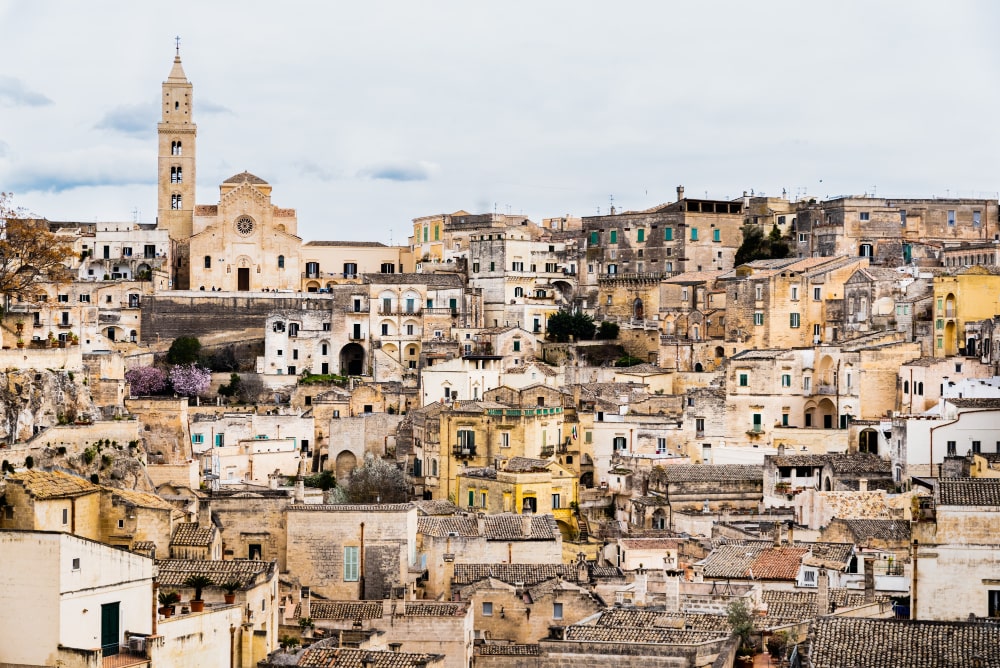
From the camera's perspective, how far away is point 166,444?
50.7 m

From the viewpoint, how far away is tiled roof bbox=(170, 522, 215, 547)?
3619 cm

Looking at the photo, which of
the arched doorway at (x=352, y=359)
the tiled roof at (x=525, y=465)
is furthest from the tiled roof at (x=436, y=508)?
the arched doorway at (x=352, y=359)

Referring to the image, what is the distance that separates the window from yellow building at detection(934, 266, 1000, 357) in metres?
25.4

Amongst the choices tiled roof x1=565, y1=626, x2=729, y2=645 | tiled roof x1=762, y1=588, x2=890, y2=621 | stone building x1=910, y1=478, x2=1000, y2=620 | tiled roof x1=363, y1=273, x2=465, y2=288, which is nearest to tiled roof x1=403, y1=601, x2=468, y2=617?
tiled roof x1=565, y1=626, x2=729, y2=645

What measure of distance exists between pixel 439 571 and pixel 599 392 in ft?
70.9

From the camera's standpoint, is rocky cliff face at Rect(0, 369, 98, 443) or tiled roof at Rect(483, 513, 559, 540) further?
rocky cliff face at Rect(0, 369, 98, 443)

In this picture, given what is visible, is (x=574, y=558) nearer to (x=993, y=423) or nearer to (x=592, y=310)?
(x=993, y=423)

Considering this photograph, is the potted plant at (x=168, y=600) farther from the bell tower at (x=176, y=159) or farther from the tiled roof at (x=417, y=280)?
the bell tower at (x=176, y=159)

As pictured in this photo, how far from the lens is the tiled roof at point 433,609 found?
111 feet

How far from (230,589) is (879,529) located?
15.6m

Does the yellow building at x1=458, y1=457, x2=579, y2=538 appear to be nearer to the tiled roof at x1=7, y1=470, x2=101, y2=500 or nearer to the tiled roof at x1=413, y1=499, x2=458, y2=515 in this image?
the tiled roof at x1=413, y1=499, x2=458, y2=515

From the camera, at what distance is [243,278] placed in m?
78.9

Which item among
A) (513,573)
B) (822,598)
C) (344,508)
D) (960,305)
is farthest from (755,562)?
(960,305)

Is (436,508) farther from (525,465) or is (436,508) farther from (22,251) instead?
(22,251)
